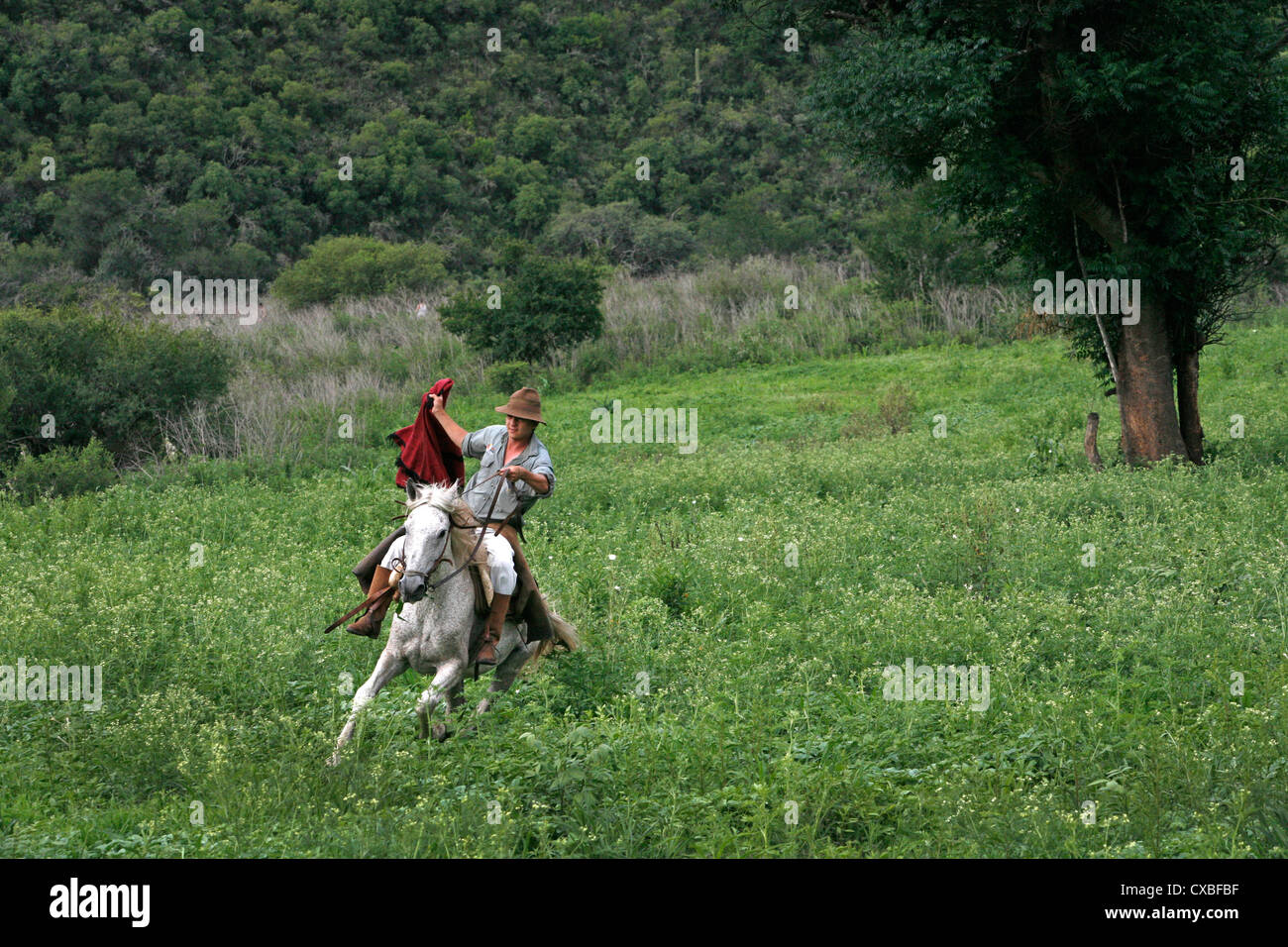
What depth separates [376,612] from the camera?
802 centimetres

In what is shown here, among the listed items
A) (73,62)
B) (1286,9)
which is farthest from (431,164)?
(1286,9)

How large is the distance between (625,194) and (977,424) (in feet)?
141

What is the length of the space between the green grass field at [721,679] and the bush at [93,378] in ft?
13.3

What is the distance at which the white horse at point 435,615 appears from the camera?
7.27 m

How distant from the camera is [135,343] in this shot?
19922 mm

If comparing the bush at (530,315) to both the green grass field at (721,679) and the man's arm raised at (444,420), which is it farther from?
the man's arm raised at (444,420)

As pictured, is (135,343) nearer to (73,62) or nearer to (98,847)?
(98,847)

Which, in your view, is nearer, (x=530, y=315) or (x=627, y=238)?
(x=530, y=315)

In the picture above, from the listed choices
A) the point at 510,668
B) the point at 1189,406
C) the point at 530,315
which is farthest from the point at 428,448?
the point at 530,315

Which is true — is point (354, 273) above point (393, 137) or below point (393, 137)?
below
